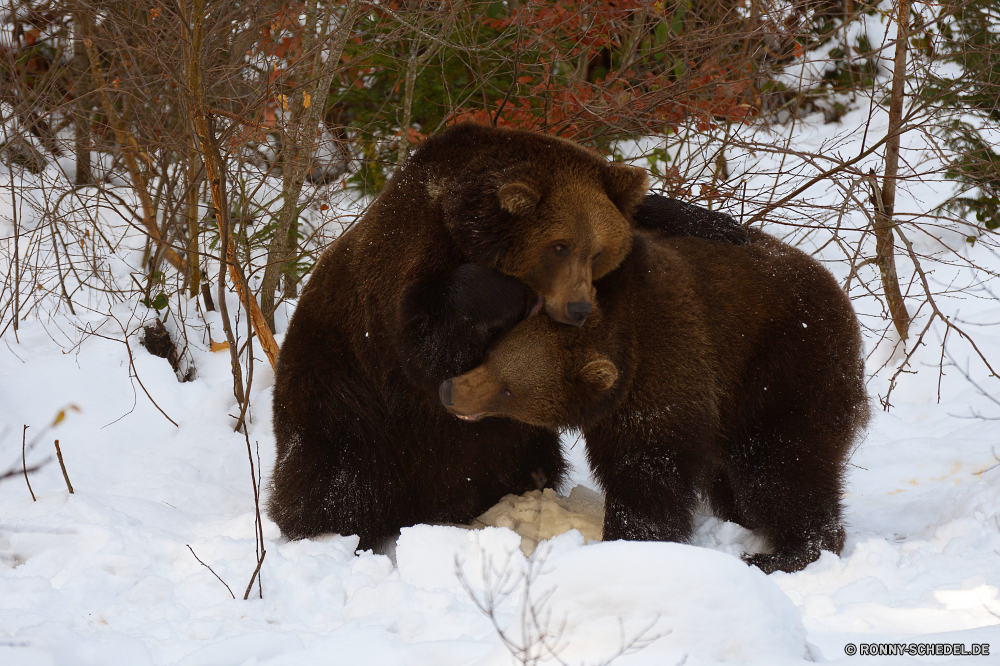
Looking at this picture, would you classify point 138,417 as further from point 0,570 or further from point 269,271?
point 0,570

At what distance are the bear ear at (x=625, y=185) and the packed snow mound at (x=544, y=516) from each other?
5.44ft

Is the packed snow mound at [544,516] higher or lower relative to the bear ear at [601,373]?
lower

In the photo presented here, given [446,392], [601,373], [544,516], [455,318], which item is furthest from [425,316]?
[544,516]

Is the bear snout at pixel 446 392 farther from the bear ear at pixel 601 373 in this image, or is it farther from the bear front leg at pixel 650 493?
the bear front leg at pixel 650 493

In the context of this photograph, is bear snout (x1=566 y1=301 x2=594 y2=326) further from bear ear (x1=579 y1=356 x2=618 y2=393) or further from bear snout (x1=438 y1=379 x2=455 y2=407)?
bear snout (x1=438 y1=379 x2=455 y2=407)

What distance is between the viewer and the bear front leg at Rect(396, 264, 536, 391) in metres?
3.91

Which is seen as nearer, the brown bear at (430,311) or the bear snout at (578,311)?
the bear snout at (578,311)

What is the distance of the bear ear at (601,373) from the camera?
3918mm

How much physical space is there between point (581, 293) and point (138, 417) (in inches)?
152

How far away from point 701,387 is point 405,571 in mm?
1606

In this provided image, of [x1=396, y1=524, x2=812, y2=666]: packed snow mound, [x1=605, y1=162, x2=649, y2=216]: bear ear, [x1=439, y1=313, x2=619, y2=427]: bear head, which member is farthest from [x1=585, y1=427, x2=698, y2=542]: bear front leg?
[x1=396, y1=524, x2=812, y2=666]: packed snow mound

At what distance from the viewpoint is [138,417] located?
6.27m

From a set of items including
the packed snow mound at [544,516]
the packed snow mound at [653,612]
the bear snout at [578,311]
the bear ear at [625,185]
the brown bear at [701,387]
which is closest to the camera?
the packed snow mound at [653,612]

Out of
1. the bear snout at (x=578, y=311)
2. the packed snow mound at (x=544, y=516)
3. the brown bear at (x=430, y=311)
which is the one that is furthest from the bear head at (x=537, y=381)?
the packed snow mound at (x=544, y=516)
